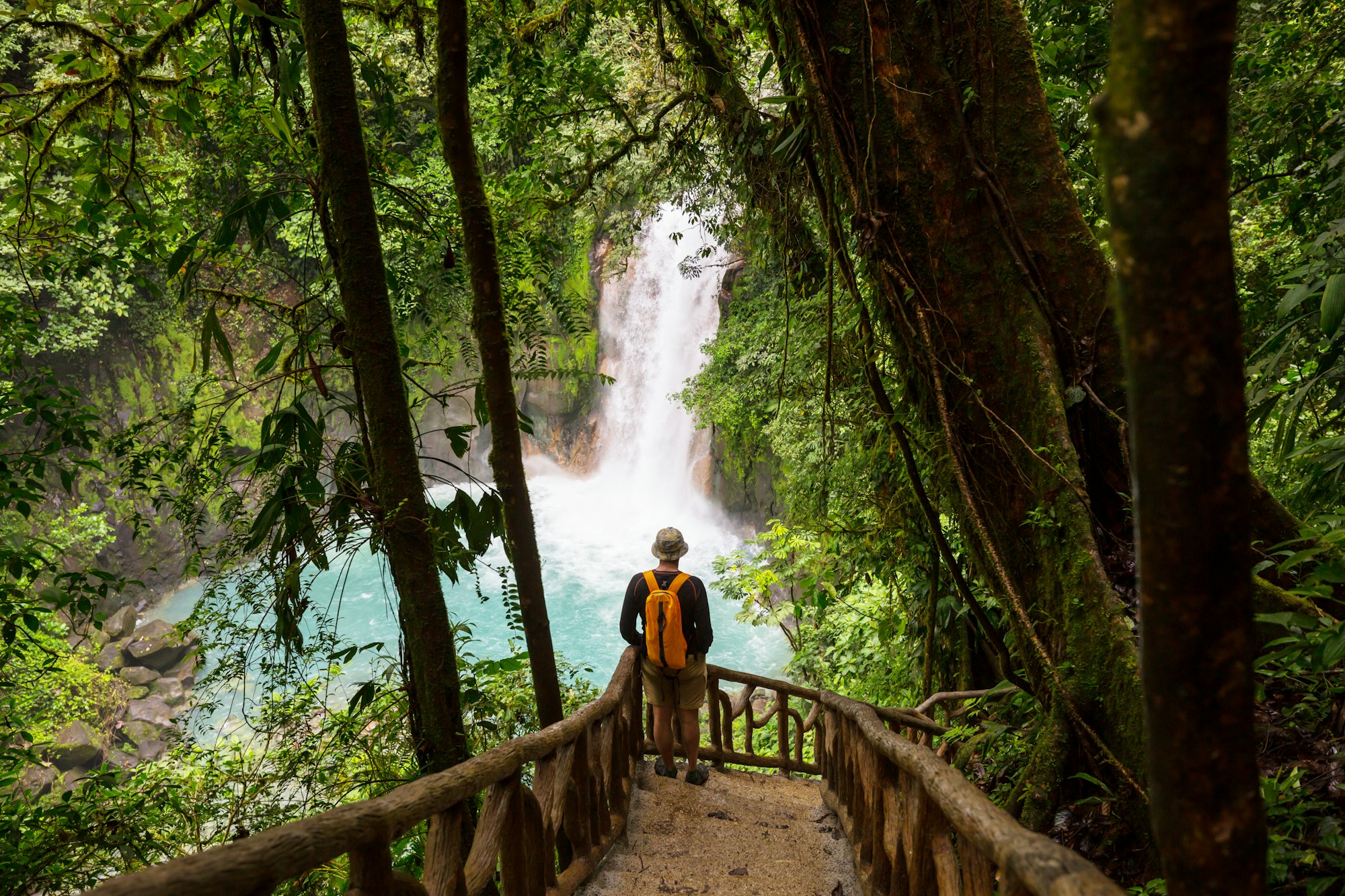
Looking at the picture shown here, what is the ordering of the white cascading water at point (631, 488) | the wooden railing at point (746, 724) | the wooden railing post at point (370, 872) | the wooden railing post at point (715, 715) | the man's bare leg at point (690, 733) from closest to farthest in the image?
the wooden railing post at point (370, 872) → the man's bare leg at point (690, 733) → the wooden railing at point (746, 724) → the wooden railing post at point (715, 715) → the white cascading water at point (631, 488)

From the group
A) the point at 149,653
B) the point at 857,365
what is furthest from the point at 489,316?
the point at 149,653

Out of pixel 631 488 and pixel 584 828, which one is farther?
pixel 631 488

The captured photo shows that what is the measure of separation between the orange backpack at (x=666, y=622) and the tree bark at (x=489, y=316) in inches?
38.1

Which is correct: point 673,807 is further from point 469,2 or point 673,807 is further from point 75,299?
point 75,299

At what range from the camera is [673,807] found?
14.2ft

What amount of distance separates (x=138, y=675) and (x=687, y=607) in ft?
47.3

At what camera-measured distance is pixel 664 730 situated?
465cm

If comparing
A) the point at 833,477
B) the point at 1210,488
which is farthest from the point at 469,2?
the point at 1210,488

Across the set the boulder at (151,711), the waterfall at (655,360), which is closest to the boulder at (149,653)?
the boulder at (151,711)

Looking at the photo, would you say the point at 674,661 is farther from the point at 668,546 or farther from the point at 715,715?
the point at 715,715

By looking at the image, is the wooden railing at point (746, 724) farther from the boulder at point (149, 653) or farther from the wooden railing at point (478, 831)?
the boulder at point (149, 653)

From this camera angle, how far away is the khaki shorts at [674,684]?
14.9 ft

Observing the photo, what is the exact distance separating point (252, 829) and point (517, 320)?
2.96 m

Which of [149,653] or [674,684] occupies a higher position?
[674,684]
